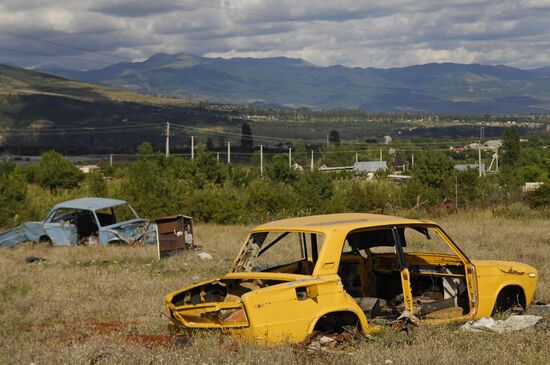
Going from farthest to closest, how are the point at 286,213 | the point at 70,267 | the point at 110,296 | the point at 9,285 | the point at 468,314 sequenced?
1. the point at 286,213
2. the point at 70,267
3. the point at 9,285
4. the point at 110,296
5. the point at 468,314

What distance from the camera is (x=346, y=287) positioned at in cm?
996

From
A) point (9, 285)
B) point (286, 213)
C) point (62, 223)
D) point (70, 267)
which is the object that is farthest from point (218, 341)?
point (286, 213)

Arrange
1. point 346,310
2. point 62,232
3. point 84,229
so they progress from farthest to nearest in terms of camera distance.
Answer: point 84,229
point 62,232
point 346,310

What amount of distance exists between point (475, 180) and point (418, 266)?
2387cm

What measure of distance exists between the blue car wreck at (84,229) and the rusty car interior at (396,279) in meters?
11.8

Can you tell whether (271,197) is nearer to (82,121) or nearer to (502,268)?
(502,268)

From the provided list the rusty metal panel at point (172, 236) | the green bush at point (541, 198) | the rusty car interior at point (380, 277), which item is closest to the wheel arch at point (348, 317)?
the rusty car interior at point (380, 277)

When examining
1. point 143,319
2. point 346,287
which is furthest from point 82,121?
point 346,287

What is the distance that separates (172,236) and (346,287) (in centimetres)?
975

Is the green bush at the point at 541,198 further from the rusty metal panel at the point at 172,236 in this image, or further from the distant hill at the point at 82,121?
the distant hill at the point at 82,121

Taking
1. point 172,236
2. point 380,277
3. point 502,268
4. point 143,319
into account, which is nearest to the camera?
point 502,268

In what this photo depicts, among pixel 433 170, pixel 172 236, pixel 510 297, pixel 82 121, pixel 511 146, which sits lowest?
pixel 82 121

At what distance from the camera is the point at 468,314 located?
929 centimetres

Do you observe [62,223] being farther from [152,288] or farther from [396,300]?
[396,300]
